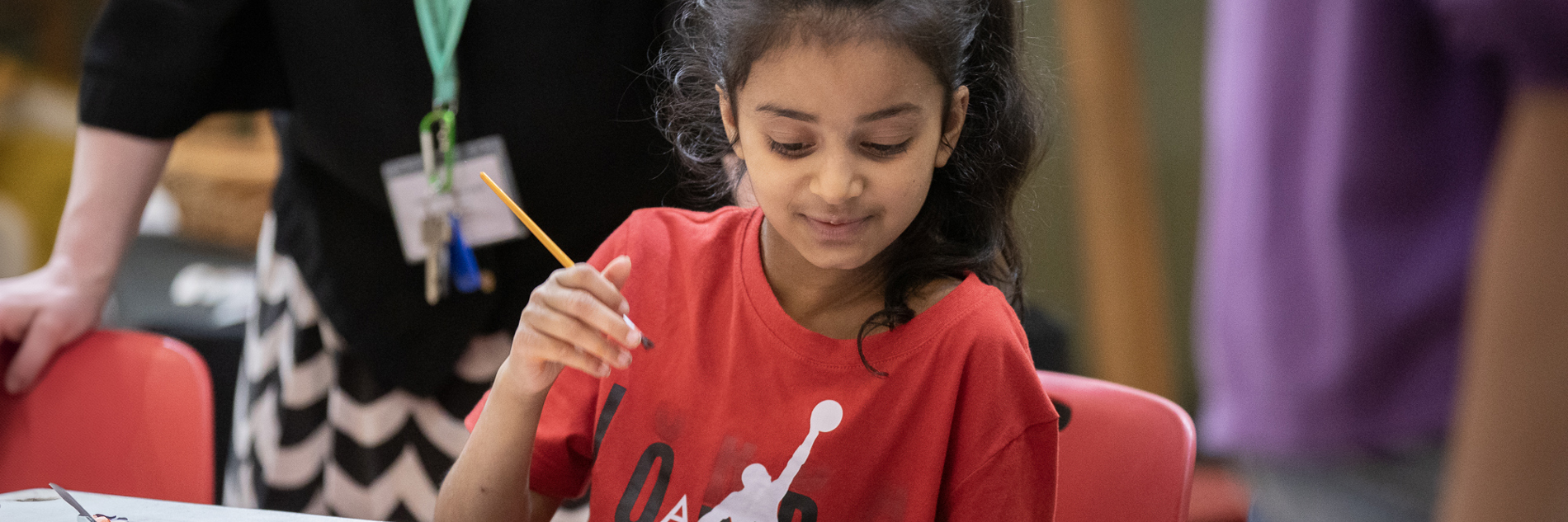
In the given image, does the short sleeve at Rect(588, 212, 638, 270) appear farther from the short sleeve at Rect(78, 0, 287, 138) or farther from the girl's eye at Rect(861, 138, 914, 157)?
the short sleeve at Rect(78, 0, 287, 138)

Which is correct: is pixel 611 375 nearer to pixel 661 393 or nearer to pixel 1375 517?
pixel 661 393

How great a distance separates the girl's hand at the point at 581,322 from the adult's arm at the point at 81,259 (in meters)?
0.69

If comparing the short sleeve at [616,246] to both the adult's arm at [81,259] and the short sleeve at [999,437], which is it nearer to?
the short sleeve at [999,437]

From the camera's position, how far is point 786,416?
923mm

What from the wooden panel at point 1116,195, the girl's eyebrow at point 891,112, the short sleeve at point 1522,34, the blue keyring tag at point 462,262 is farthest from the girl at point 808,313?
the wooden panel at point 1116,195

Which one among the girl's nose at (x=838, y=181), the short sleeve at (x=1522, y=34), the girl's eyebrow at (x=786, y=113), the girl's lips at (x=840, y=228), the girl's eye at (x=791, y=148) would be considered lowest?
the girl's lips at (x=840, y=228)

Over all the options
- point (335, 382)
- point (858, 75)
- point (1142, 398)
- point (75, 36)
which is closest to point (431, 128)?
point (335, 382)

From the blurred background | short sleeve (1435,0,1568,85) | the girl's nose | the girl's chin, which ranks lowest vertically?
the blurred background

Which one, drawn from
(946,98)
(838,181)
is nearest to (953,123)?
(946,98)

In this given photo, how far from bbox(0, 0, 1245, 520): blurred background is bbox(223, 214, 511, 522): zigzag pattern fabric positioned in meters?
0.69

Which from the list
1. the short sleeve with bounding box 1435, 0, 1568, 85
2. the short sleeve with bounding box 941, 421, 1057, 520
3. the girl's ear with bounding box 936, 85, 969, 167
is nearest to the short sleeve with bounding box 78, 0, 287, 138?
the girl's ear with bounding box 936, 85, 969, 167

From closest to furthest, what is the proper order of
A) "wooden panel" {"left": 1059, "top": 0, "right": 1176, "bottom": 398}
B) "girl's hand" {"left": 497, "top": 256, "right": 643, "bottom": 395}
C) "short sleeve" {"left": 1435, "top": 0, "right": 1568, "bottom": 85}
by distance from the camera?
"short sleeve" {"left": 1435, "top": 0, "right": 1568, "bottom": 85} → "girl's hand" {"left": 497, "top": 256, "right": 643, "bottom": 395} → "wooden panel" {"left": 1059, "top": 0, "right": 1176, "bottom": 398}

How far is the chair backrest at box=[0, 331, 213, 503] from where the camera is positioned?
1184 millimetres

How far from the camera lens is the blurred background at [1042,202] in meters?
2.11
